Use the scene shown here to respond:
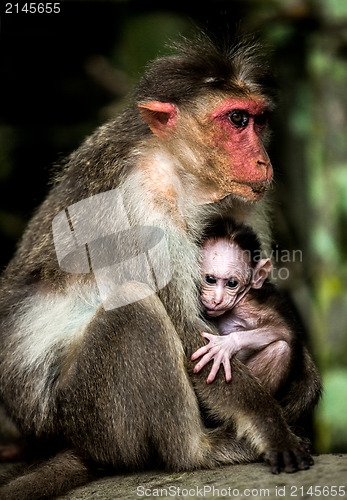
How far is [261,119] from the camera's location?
5668mm

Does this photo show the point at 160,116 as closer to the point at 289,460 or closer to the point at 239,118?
the point at 239,118

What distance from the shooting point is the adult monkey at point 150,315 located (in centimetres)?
482

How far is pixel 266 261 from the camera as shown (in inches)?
219

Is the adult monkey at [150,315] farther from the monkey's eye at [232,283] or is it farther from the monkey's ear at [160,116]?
the monkey's eye at [232,283]

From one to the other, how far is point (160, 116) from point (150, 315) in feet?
5.80

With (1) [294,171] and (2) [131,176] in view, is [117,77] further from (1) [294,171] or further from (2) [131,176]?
(2) [131,176]

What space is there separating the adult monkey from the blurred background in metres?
4.35

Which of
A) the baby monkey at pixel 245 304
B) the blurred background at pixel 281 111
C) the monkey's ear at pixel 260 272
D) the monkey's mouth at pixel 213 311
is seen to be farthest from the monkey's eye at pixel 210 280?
the blurred background at pixel 281 111

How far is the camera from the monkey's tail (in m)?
4.77

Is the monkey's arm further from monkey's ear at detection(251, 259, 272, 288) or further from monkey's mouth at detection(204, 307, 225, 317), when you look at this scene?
monkey's ear at detection(251, 259, 272, 288)

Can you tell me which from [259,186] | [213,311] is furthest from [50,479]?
[259,186]

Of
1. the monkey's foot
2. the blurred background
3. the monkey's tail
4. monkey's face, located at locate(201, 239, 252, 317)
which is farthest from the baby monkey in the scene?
the blurred background

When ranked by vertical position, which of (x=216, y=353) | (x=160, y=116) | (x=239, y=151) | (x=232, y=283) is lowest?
(x=216, y=353)

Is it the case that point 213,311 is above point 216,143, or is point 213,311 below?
below
